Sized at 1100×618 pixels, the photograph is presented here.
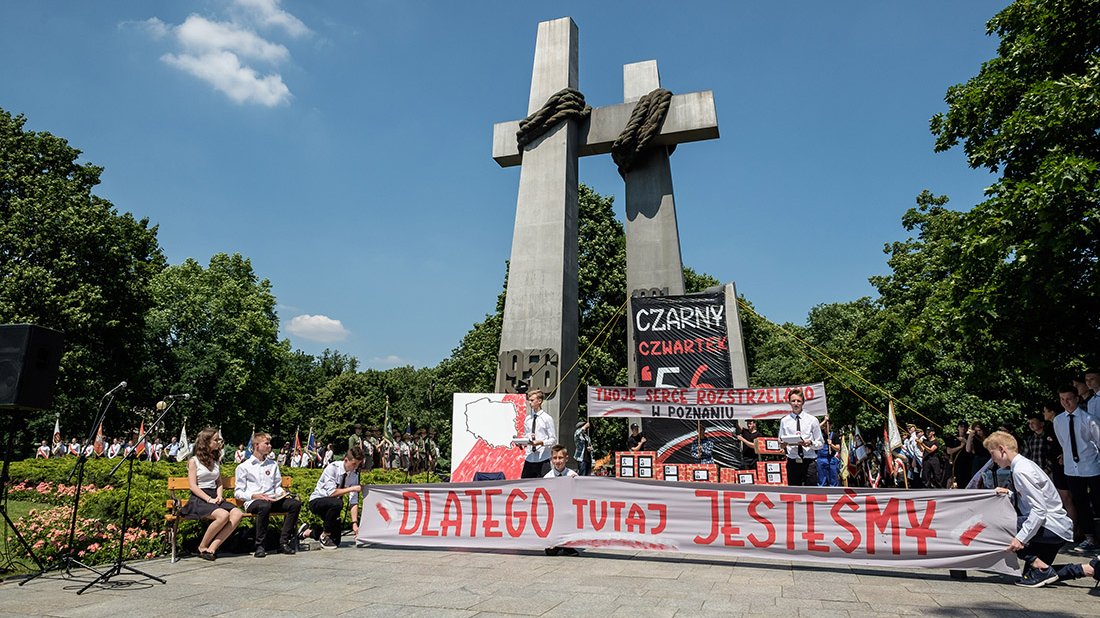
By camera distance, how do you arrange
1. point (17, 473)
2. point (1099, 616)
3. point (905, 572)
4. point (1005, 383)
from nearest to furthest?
point (1099, 616), point (905, 572), point (17, 473), point (1005, 383)

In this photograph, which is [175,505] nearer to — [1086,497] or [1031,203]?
[1086,497]

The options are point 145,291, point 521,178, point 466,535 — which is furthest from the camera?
point 145,291

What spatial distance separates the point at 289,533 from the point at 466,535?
233 centimetres

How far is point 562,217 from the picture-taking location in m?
16.6

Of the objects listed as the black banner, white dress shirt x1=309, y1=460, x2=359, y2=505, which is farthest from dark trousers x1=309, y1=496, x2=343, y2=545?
the black banner

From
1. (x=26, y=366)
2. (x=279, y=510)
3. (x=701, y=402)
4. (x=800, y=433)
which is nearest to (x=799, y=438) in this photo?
(x=800, y=433)

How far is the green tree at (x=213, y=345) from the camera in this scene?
40312 millimetres

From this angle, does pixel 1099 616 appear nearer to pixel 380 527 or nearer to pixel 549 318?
pixel 380 527

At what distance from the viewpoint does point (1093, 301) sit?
487 inches

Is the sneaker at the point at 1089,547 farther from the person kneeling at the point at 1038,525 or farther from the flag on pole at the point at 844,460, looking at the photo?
the flag on pole at the point at 844,460

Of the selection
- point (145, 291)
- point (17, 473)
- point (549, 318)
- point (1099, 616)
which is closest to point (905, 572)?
point (1099, 616)

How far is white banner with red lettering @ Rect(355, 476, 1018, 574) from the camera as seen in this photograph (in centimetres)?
712

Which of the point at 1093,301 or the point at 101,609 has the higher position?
the point at 1093,301

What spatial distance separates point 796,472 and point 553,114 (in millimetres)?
11043
